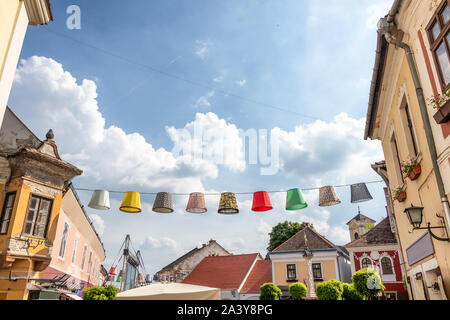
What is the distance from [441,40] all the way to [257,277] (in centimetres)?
3046

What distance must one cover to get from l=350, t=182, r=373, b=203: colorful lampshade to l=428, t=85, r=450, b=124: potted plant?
724cm

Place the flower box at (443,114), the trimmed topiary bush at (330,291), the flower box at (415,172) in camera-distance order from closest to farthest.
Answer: the flower box at (443,114), the flower box at (415,172), the trimmed topiary bush at (330,291)

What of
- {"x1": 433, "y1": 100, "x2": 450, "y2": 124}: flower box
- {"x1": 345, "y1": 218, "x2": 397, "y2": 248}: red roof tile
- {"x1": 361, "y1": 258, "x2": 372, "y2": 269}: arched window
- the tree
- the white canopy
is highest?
the tree

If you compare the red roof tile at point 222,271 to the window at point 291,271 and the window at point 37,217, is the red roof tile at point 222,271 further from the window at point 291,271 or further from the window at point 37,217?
the window at point 37,217

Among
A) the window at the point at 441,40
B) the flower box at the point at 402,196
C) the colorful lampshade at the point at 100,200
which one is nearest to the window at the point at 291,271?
the colorful lampshade at the point at 100,200

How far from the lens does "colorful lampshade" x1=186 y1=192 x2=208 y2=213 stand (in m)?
12.5

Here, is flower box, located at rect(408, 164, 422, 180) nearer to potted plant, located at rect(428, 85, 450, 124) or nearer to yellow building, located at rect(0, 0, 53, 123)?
potted plant, located at rect(428, 85, 450, 124)

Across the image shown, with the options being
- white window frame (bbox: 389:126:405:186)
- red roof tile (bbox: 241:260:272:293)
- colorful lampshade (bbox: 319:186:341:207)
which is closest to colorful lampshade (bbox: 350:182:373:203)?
colorful lampshade (bbox: 319:186:341:207)

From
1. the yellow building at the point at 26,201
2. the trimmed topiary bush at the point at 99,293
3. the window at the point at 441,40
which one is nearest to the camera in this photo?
the window at the point at 441,40

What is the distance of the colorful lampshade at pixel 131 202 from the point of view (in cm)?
1167

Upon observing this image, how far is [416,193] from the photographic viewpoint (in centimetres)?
712

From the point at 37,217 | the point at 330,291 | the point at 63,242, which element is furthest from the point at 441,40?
the point at 63,242

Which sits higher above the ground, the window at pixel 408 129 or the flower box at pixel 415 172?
the window at pixel 408 129

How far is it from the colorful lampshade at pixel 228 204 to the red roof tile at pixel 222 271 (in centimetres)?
2100
